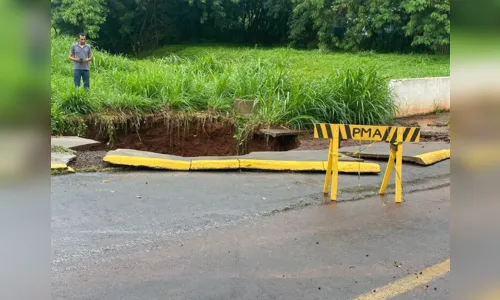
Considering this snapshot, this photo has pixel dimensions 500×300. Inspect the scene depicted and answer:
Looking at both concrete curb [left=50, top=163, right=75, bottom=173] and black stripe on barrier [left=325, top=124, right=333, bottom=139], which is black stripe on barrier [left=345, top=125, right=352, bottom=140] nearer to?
black stripe on barrier [left=325, top=124, right=333, bottom=139]

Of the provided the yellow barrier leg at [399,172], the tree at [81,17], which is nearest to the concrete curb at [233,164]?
the yellow barrier leg at [399,172]

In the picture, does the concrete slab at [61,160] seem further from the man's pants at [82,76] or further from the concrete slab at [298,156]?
the man's pants at [82,76]

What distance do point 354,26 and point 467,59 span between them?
Answer: 31865mm

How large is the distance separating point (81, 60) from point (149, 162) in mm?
6035

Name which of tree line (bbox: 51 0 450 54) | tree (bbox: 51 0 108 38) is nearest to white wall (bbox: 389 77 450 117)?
tree line (bbox: 51 0 450 54)

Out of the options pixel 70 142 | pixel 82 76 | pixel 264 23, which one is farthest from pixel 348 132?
pixel 264 23

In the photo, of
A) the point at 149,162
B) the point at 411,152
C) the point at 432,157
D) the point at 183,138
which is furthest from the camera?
the point at 183,138

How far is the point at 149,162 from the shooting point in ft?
26.5

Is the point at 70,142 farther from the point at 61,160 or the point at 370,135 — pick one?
the point at 370,135

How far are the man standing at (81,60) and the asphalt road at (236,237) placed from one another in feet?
20.1

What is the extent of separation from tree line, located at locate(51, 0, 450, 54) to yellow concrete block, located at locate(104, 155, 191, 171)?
18828 mm

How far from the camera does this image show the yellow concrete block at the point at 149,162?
8.03 m

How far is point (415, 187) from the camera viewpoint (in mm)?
7535

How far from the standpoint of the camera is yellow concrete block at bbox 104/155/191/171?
8031mm
